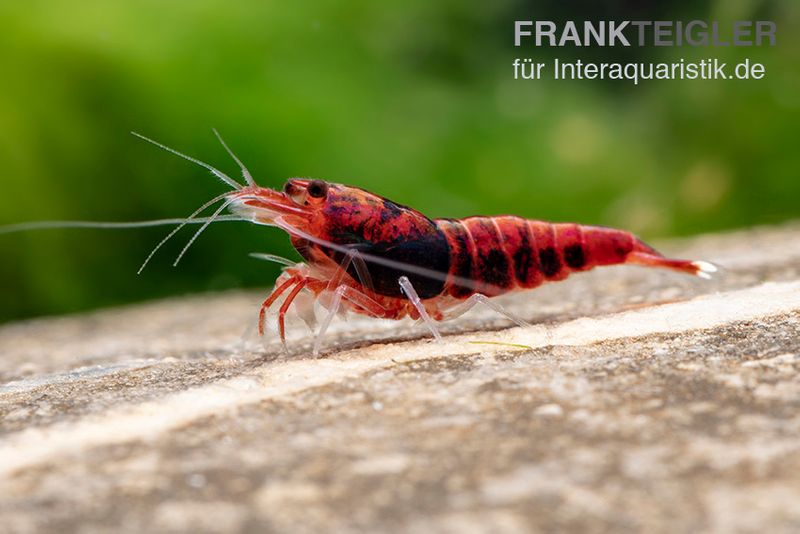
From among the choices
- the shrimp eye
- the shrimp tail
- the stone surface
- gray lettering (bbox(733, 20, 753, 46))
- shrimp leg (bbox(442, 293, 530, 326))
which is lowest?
the stone surface

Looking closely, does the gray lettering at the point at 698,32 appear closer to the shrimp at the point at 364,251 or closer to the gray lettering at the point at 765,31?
the gray lettering at the point at 765,31

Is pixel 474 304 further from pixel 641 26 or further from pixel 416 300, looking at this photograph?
pixel 641 26

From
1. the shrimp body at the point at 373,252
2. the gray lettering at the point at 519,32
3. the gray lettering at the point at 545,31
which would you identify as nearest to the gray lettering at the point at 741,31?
the gray lettering at the point at 545,31

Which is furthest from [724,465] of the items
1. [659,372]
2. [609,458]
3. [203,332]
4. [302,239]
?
[203,332]

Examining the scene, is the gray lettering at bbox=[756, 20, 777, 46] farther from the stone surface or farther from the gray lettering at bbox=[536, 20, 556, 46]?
the stone surface

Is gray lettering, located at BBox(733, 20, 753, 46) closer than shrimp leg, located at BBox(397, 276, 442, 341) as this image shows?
No

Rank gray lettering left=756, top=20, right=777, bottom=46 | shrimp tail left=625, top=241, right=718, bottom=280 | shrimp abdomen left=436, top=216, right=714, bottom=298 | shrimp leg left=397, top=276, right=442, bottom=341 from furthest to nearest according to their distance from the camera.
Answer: gray lettering left=756, top=20, right=777, bottom=46, shrimp tail left=625, top=241, right=718, bottom=280, shrimp abdomen left=436, top=216, right=714, bottom=298, shrimp leg left=397, top=276, right=442, bottom=341

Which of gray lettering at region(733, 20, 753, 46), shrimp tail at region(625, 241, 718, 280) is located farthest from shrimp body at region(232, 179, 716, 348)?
gray lettering at region(733, 20, 753, 46)
